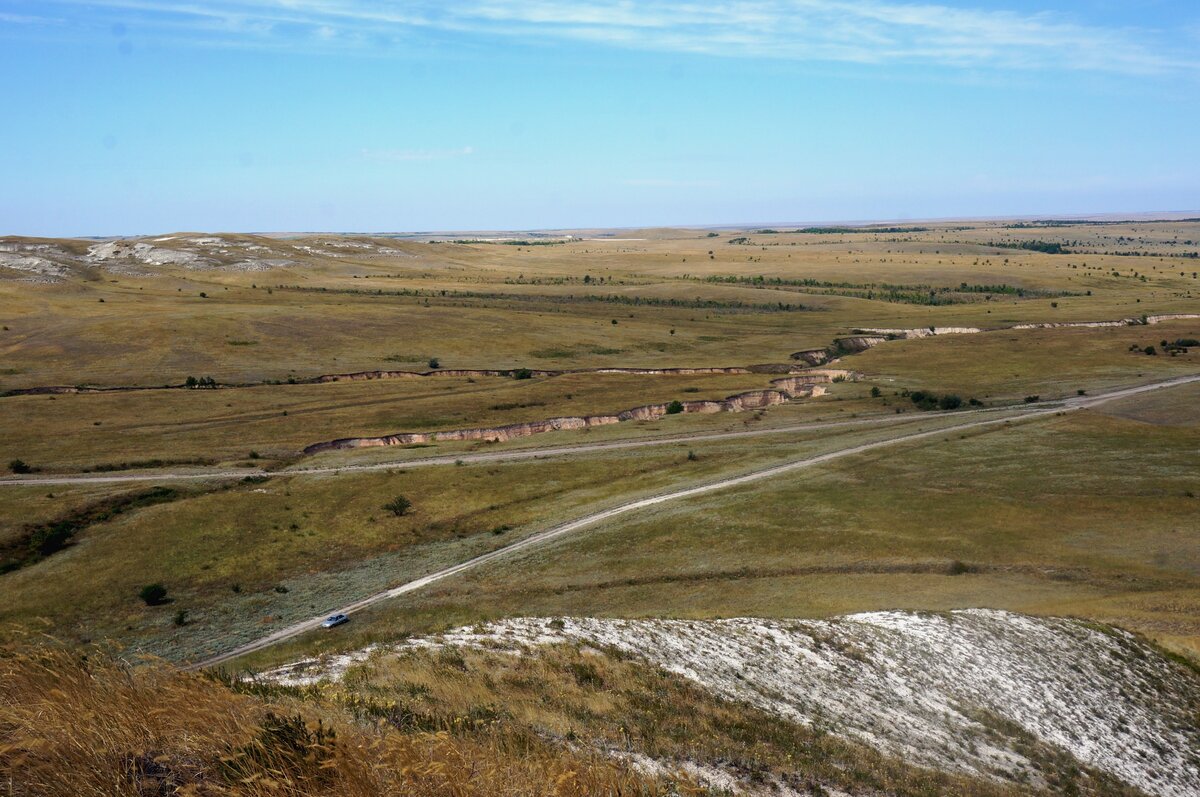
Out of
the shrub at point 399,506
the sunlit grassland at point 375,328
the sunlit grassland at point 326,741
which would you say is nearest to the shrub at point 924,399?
the sunlit grassland at point 375,328

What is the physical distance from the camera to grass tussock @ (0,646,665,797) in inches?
364

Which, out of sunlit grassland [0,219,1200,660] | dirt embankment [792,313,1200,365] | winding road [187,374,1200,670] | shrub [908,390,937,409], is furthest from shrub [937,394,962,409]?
dirt embankment [792,313,1200,365]

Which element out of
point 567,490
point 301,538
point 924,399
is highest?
point 924,399

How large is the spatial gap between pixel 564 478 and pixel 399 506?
49.6ft

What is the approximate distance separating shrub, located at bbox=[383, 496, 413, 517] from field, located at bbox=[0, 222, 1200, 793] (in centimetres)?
19

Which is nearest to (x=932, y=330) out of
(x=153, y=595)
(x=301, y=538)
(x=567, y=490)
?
(x=567, y=490)

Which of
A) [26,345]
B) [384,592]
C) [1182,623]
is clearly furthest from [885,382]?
[26,345]

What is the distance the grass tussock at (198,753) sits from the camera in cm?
925

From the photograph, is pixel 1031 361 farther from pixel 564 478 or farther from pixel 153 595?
pixel 153 595

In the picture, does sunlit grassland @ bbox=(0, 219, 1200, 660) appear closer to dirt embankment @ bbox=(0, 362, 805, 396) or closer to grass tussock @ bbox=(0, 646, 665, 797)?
dirt embankment @ bbox=(0, 362, 805, 396)

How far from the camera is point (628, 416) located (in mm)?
99062

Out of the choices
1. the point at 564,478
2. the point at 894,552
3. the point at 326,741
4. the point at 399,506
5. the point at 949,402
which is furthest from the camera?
the point at 949,402

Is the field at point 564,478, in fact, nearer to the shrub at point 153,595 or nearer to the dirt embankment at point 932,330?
the shrub at point 153,595

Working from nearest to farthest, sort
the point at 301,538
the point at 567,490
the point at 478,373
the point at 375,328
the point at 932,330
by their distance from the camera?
the point at 301,538 → the point at 567,490 → the point at 478,373 → the point at 375,328 → the point at 932,330
